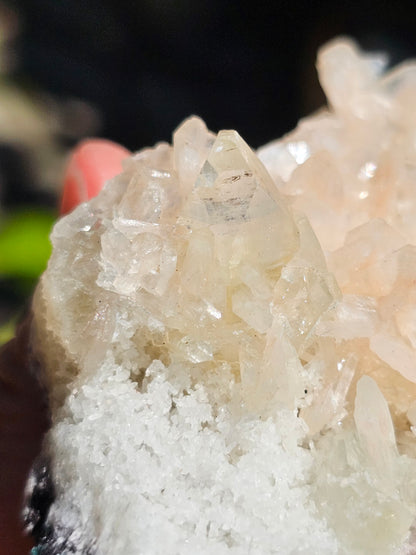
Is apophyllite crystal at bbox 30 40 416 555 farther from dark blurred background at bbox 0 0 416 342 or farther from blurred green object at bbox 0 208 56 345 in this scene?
dark blurred background at bbox 0 0 416 342

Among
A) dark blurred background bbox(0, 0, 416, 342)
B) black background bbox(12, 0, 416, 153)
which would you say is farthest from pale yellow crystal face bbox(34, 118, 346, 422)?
black background bbox(12, 0, 416, 153)

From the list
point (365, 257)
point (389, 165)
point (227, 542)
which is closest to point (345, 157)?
point (389, 165)

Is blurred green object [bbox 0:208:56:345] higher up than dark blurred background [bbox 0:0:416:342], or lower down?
lower down

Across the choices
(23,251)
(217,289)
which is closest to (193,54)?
(23,251)

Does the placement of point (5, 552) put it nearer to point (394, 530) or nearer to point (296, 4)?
point (394, 530)

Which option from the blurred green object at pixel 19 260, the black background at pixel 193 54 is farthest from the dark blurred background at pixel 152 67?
the blurred green object at pixel 19 260

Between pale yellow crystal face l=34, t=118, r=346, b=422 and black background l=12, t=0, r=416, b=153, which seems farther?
black background l=12, t=0, r=416, b=153
